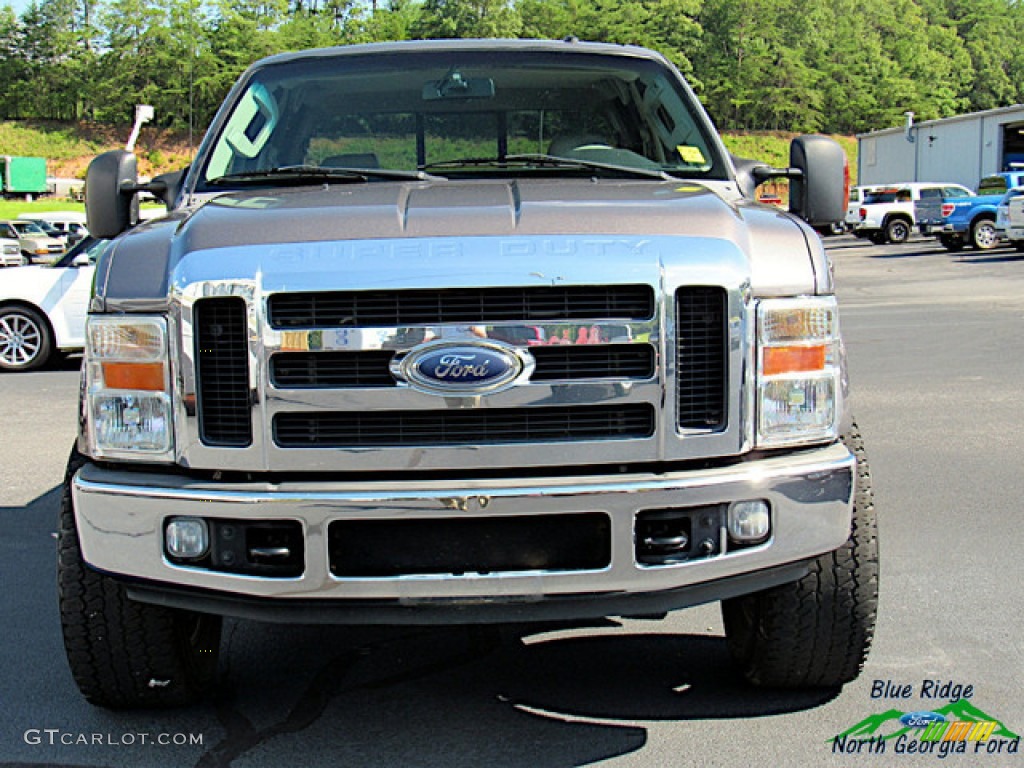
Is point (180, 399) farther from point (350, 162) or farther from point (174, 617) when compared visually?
point (350, 162)

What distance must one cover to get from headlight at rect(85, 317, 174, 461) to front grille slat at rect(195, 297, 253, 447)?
0.09 meters

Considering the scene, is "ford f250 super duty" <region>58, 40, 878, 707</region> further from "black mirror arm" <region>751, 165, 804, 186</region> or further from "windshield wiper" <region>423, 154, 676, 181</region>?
"black mirror arm" <region>751, 165, 804, 186</region>

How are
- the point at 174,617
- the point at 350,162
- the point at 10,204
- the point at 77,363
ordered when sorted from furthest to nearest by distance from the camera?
1. the point at 10,204
2. the point at 77,363
3. the point at 350,162
4. the point at 174,617

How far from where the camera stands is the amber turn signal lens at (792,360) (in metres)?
3.08

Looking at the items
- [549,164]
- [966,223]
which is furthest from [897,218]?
[549,164]

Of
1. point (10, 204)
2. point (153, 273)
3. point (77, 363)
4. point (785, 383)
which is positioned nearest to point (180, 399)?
point (153, 273)

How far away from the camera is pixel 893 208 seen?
3609cm

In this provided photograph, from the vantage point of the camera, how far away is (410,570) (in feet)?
9.68

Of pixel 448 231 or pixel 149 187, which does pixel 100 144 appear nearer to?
pixel 149 187

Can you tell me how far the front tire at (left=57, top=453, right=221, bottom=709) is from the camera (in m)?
3.30

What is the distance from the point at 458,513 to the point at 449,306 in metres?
0.49

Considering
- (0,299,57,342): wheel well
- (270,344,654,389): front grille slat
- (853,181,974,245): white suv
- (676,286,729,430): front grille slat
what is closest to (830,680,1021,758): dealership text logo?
(676,286,729,430): front grille slat

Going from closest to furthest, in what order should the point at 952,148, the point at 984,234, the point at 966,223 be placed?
the point at 966,223, the point at 984,234, the point at 952,148

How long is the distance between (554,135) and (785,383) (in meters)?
1.88
